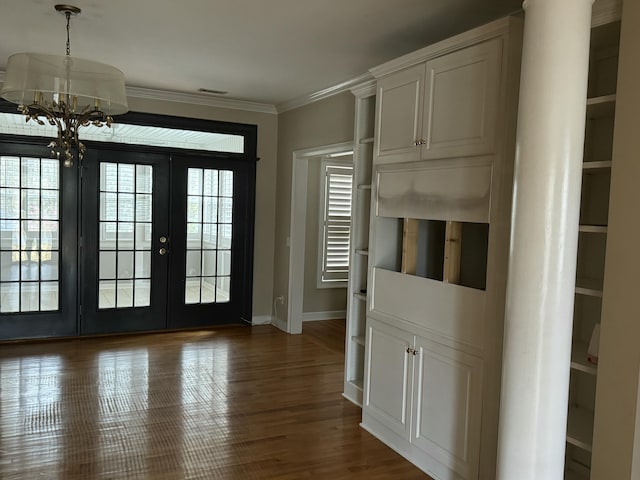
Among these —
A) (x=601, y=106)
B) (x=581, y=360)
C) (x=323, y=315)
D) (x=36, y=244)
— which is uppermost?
(x=601, y=106)

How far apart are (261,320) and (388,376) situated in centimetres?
360

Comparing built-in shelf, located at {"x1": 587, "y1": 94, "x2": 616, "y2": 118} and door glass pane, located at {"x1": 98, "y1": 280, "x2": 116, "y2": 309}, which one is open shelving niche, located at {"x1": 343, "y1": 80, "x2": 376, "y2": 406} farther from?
door glass pane, located at {"x1": 98, "y1": 280, "x2": 116, "y2": 309}

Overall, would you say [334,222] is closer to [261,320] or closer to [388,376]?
[261,320]

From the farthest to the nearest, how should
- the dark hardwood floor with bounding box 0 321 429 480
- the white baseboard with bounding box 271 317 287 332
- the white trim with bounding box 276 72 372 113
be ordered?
1. the white baseboard with bounding box 271 317 287 332
2. the white trim with bounding box 276 72 372 113
3. the dark hardwood floor with bounding box 0 321 429 480

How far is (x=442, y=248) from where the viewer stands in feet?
12.4

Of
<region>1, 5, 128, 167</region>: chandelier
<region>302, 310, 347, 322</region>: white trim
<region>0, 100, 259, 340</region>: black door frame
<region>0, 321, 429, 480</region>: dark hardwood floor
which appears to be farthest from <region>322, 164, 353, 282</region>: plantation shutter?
<region>1, 5, 128, 167</region>: chandelier

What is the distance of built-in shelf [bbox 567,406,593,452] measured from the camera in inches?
98.9

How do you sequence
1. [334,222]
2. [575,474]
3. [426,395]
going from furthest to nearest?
[334,222] → [426,395] → [575,474]

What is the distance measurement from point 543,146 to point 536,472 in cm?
135

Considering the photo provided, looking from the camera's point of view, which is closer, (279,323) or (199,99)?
(199,99)

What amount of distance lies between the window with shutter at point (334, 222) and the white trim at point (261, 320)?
0.87m

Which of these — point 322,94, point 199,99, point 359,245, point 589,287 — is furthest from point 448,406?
point 199,99

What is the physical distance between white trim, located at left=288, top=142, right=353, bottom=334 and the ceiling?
4.39ft

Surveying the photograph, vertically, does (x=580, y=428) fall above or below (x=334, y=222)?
below
